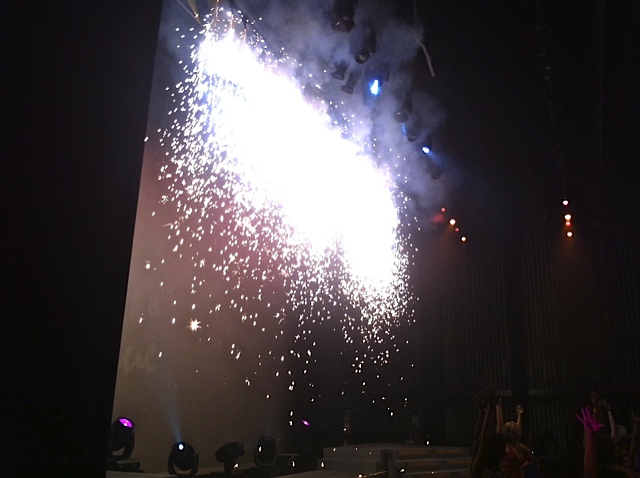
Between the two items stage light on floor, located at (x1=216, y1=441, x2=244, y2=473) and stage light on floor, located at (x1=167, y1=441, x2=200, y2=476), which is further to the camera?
stage light on floor, located at (x1=216, y1=441, x2=244, y2=473)

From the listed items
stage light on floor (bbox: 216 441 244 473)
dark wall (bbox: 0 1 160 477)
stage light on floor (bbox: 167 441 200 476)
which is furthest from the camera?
stage light on floor (bbox: 216 441 244 473)

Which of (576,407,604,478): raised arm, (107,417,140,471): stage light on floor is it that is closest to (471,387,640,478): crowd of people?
(576,407,604,478): raised arm

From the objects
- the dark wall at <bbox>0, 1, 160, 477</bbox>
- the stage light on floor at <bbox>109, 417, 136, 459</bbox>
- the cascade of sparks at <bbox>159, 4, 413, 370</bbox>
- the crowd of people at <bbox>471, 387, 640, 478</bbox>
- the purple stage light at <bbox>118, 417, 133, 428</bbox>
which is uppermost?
the cascade of sparks at <bbox>159, 4, 413, 370</bbox>

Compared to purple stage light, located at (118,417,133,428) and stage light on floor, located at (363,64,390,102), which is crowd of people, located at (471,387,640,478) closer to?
stage light on floor, located at (363,64,390,102)

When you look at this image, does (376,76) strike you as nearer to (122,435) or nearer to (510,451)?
(510,451)

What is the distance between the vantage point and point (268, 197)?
7.26m

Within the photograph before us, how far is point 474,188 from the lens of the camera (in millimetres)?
8641

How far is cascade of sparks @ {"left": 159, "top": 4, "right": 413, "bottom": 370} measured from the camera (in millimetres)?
6285

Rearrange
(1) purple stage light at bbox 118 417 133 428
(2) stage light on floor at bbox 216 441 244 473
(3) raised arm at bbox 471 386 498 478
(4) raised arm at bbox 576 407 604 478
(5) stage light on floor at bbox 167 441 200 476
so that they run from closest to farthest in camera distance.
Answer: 1. (3) raised arm at bbox 471 386 498 478
2. (4) raised arm at bbox 576 407 604 478
3. (1) purple stage light at bbox 118 417 133 428
4. (5) stage light on floor at bbox 167 441 200 476
5. (2) stage light on floor at bbox 216 441 244 473

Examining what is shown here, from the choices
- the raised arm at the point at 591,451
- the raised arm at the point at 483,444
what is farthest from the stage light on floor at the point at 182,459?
the raised arm at the point at 591,451

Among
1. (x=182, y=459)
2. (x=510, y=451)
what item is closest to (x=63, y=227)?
(x=510, y=451)

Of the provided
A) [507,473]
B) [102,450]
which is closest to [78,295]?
[102,450]

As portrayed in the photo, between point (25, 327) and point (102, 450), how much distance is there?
287 millimetres

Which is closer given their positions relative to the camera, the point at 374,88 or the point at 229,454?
the point at 374,88
